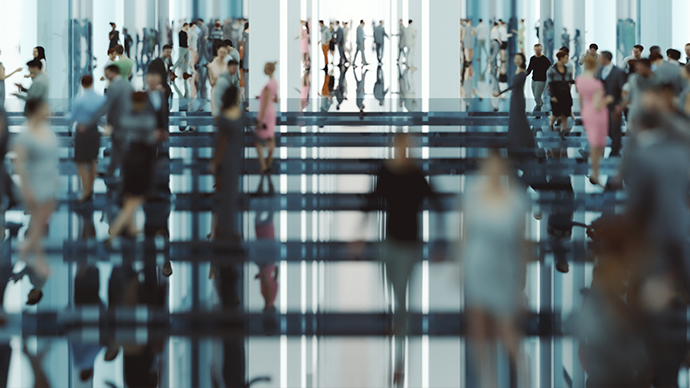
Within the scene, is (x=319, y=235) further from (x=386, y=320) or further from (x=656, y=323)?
(x=656, y=323)

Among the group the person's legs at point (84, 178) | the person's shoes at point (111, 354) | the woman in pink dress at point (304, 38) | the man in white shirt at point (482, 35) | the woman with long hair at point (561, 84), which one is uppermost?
the man in white shirt at point (482, 35)

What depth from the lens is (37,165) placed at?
336 inches

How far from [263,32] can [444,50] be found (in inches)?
183

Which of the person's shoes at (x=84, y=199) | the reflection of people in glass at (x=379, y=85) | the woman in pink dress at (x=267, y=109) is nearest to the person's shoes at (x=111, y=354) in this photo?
the person's shoes at (x=84, y=199)

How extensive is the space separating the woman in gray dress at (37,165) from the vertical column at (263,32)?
1463 cm

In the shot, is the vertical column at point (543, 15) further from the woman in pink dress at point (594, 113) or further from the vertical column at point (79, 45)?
the woman in pink dress at point (594, 113)

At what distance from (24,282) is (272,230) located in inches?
117

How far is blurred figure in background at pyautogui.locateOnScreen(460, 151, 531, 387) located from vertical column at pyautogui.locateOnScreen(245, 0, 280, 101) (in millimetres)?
17612

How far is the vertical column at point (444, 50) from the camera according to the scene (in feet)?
79.8

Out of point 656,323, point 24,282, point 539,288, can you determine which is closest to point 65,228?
point 24,282

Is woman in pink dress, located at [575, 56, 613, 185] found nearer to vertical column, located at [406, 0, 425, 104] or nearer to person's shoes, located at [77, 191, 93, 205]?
person's shoes, located at [77, 191, 93, 205]

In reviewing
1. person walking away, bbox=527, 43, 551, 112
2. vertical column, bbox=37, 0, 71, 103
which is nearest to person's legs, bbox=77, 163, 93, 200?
person walking away, bbox=527, 43, 551, 112

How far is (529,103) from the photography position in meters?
25.1

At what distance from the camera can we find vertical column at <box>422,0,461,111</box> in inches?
957
